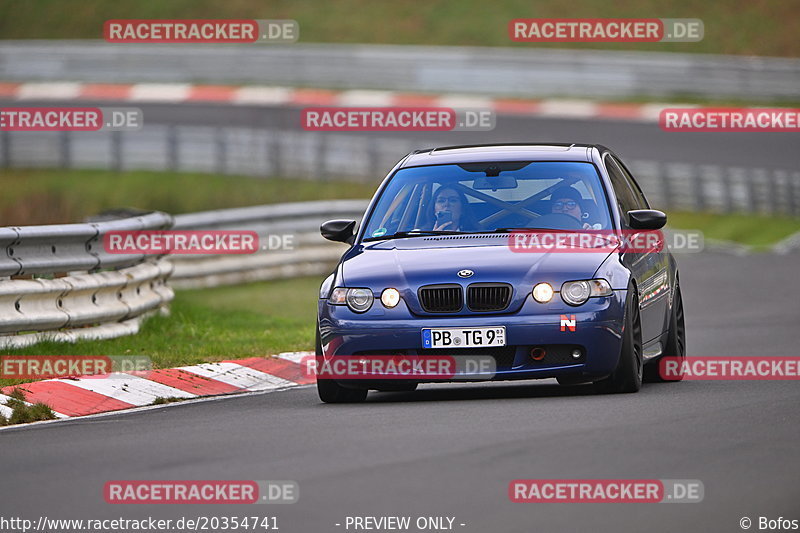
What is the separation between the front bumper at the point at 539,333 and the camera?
33.4ft

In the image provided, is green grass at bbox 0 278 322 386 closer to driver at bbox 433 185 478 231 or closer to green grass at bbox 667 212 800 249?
driver at bbox 433 185 478 231

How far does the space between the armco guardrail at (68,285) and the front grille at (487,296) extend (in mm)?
3692

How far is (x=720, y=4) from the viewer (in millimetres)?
47094

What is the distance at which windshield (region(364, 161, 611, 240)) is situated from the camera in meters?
11.2

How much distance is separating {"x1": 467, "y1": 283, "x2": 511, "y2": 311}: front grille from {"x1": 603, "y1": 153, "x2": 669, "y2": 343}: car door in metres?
0.86

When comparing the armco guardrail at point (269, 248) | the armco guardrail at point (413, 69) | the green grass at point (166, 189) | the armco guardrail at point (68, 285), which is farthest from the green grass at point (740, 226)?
the armco guardrail at point (68, 285)

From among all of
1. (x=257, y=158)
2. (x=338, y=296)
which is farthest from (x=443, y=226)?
(x=257, y=158)

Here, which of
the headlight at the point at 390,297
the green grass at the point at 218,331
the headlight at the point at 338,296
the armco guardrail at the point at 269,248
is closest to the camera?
the headlight at the point at 390,297

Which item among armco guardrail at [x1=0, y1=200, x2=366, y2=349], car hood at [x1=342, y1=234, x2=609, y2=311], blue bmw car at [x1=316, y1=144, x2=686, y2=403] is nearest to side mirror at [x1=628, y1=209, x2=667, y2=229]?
blue bmw car at [x1=316, y1=144, x2=686, y2=403]

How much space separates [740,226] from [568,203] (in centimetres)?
1869

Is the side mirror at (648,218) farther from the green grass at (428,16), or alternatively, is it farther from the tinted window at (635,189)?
the green grass at (428,16)

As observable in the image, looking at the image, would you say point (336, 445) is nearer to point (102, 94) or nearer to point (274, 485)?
point (274, 485)

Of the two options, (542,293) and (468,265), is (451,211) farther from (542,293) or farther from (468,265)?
(542,293)

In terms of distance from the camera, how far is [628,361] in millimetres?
10359
